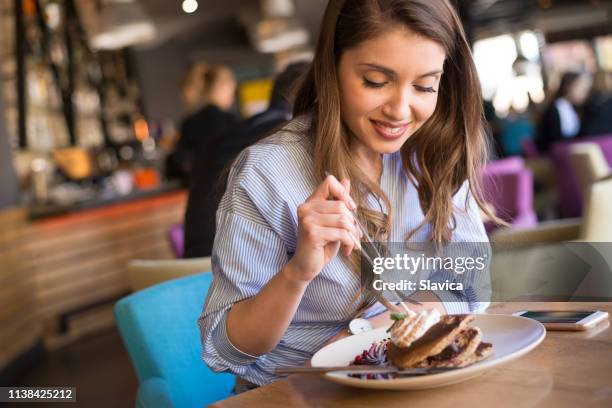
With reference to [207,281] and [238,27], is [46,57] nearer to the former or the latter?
[207,281]

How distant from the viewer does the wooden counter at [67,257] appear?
523 centimetres

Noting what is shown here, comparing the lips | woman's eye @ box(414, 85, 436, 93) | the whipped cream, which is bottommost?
the whipped cream

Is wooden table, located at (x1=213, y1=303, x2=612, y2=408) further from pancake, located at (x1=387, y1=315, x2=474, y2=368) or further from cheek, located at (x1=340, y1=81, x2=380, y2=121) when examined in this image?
cheek, located at (x1=340, y1=81, x2=380, y2=121)

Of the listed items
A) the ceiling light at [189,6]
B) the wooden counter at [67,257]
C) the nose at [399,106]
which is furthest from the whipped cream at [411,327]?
the ceiling light at [189,6]

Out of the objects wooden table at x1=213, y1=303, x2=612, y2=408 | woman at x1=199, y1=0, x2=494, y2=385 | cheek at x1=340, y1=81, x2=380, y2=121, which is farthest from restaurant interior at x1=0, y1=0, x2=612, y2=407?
cheek at x1=340, y1=81, x2=380, y2=121

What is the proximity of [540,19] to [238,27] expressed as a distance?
21.3ft

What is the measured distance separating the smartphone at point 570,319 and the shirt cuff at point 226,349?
477 millimetres

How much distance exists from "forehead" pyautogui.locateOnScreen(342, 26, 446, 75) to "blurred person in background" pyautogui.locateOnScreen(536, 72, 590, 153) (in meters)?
6.90

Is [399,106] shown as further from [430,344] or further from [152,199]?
[152,199]

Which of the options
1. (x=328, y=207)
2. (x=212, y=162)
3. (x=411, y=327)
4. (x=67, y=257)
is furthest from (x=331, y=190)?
(x=67, y=257)

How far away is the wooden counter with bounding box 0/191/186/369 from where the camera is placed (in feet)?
17.1

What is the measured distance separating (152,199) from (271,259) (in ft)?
17.9

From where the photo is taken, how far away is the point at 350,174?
1538mm

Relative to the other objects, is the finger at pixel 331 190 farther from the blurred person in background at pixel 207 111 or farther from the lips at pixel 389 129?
the blurred person in background at pixel 207 111
